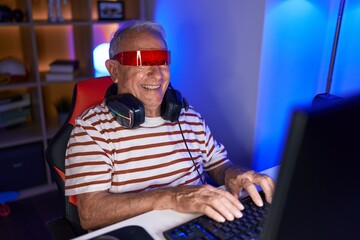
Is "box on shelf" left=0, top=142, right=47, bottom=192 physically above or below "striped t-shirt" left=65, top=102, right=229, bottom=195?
below

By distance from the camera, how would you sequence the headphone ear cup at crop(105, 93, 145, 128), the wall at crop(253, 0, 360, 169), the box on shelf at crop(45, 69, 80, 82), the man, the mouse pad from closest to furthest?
the mouse pad
the man
the headphone ear cup at crop(105, 93, 145, 128)
the wall at crop(253, 0, 360, 169)
the box on shelf at crop(45, 69, 80, 82)

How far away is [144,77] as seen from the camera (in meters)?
1.31

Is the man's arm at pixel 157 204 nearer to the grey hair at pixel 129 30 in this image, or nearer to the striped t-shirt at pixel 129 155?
A: the striped t-shirt at pixel 129 155

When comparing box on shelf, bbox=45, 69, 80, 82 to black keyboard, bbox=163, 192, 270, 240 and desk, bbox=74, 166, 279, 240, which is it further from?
black keyboard, bbox=163, 192, 270, 240

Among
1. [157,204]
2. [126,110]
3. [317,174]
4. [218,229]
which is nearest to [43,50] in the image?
[126,110]

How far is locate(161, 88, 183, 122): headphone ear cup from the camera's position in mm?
1310

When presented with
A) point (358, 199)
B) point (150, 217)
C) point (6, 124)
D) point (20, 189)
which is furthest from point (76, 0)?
point (358, 199)

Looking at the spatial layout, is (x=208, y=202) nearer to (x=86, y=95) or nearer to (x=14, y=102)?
(x=86, y=95)

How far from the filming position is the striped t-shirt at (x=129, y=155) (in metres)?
1.11

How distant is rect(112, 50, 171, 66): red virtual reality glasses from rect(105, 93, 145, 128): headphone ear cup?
15 centimetres

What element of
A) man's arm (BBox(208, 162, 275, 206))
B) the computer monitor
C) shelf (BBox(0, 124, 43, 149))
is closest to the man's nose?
man's arm (BBox(208, 162, 275, 206))

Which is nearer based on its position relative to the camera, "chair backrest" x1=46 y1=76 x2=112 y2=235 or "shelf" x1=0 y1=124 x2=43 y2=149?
"chair backrest" x1=46 y1=76 x2=112 y2=235

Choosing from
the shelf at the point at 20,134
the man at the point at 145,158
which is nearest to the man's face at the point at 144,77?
the man at the point at 145,158

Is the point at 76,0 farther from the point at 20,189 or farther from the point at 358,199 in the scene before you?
the point at 358,199
